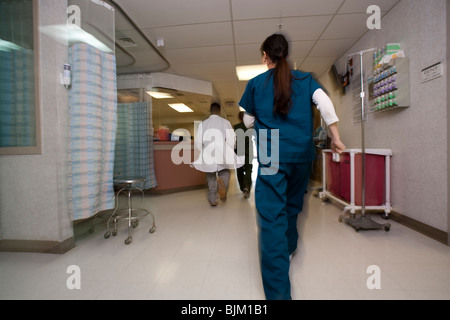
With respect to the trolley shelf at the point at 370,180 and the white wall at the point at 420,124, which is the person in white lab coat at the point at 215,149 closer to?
the trolley shelf at the point at 370,180

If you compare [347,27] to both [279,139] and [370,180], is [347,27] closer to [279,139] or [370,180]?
[370,180]

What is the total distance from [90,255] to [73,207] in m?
0.42

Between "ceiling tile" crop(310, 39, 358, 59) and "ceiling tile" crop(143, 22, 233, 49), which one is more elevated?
"ceiling tile" crop(143, 22, 233, 49)

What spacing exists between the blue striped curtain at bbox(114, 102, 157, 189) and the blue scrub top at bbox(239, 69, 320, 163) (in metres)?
2.91

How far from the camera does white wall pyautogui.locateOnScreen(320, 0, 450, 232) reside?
5.75ft

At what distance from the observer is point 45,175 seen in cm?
163

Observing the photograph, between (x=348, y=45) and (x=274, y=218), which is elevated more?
(x=348, y=45)

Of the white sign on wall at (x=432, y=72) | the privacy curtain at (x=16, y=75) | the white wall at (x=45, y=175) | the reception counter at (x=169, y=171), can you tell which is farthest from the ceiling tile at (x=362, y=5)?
the reception counter at (x=169, y=171)

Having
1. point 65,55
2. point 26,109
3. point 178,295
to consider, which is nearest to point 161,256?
point 178,295

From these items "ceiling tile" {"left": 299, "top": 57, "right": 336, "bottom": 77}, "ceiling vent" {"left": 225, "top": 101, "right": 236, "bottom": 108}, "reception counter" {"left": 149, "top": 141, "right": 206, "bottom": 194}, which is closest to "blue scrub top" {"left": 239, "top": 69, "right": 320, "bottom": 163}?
"ceiling tile" {"left": 299, "top": 57, "right": 336, "bottom": 77}

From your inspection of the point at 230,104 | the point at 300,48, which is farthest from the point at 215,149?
the point at 230,104

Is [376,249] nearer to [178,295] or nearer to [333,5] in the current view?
[178,295]

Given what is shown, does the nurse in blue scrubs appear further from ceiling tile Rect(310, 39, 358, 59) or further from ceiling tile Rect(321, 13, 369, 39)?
ceiling tile Rect(310, 39, 358, 59)
